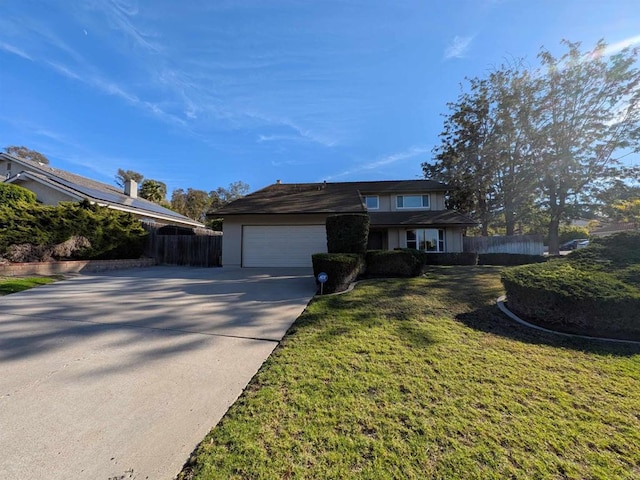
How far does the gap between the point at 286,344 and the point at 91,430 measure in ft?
7.37

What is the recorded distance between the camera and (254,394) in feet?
9.07

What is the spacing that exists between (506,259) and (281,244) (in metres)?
13.3

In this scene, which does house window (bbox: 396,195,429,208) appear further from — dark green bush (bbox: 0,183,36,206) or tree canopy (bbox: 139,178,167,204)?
tree canopy (bbox: 139,178,167,204)

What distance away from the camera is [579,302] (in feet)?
15.2

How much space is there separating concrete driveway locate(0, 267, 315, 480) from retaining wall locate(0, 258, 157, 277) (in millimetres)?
3737

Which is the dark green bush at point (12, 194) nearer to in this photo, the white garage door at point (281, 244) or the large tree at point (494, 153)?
the white garage door at point (281, 244)

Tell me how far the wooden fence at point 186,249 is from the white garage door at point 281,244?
2.33 m

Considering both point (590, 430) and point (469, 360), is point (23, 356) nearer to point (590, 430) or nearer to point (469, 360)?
point (469, 360)

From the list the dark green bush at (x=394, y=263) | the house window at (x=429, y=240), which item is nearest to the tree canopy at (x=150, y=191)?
the house window at (x=429, y=240)

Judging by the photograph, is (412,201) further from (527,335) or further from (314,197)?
(527,335)

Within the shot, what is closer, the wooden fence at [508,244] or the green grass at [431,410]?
the green grass at [431,410]

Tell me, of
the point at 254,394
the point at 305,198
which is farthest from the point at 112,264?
the point at 254,394

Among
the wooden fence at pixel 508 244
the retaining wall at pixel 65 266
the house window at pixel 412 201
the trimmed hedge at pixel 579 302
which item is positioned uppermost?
the house window at pixel 412 201

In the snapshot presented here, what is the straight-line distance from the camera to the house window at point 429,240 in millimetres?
17109
